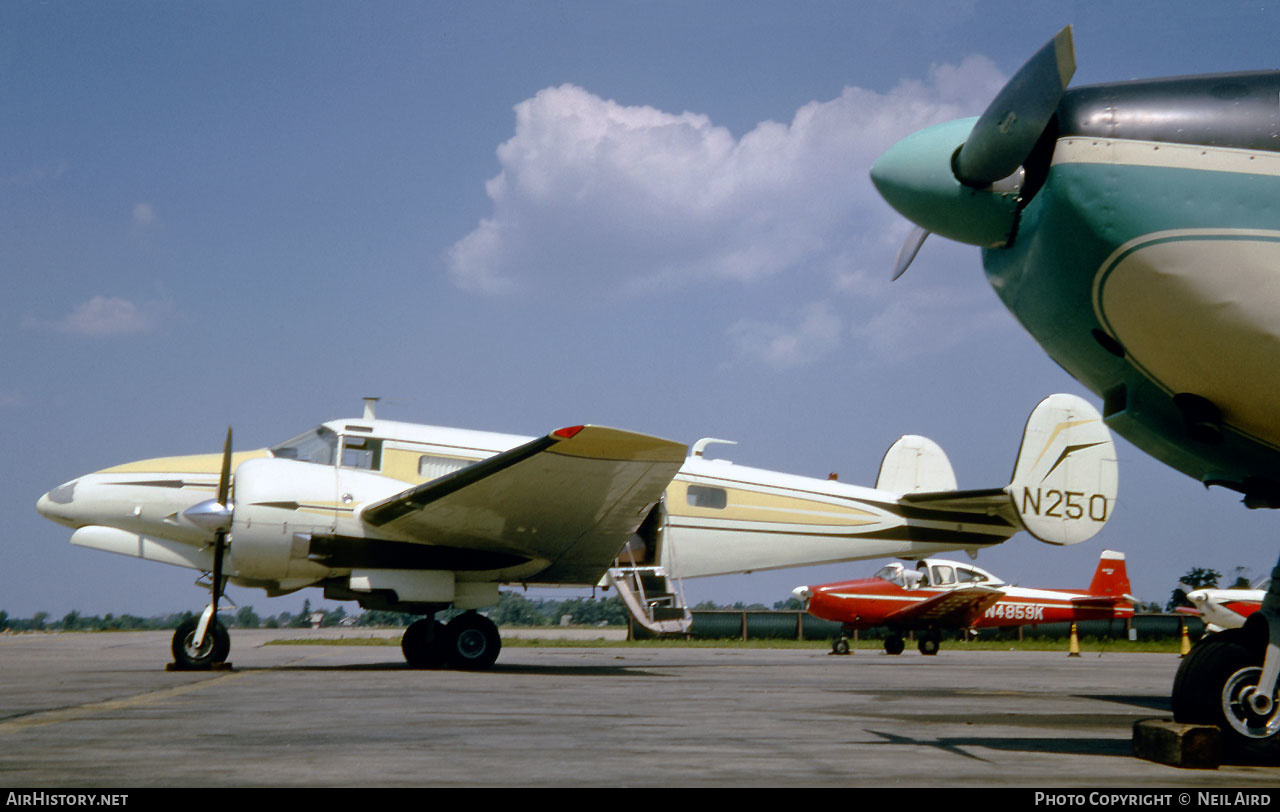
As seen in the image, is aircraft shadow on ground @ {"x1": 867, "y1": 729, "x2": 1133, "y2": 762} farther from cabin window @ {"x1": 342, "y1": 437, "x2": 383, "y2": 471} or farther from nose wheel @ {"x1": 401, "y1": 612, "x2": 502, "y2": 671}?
cabin window @ {"x1": 342, "y1": 437, "x2": 383, "y2": 471}

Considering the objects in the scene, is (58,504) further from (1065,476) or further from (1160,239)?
(1065,476)

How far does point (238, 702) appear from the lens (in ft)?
26.2

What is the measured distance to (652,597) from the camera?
14297mm

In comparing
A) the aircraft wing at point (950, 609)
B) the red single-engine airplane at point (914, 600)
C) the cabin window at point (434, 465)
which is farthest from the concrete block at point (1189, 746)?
the aircraft wing at point (950, 609)

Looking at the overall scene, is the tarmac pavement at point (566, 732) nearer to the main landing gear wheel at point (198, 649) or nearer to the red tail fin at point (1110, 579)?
the main landing gear wheel at point (198, 649)

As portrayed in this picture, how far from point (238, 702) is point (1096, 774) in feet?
20.6

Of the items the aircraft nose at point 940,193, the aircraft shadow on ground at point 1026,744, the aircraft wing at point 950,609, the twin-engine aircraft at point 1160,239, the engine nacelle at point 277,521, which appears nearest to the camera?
the twin-engine aircraft at point 1160,239

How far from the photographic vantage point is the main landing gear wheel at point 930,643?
2286cm

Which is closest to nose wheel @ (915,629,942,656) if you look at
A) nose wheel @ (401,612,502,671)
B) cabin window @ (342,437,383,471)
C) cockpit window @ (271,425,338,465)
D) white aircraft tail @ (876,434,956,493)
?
white aircraft tail @ (876,434,956,493)

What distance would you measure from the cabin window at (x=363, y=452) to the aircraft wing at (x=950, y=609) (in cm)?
1364

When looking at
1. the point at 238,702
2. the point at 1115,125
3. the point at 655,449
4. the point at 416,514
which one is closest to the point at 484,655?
the point at 416,514

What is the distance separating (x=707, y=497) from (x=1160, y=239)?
37.8 ft

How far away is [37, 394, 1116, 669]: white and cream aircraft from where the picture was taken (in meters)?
11.7

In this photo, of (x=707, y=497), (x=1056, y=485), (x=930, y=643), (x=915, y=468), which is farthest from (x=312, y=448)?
(x=930, y=643)
